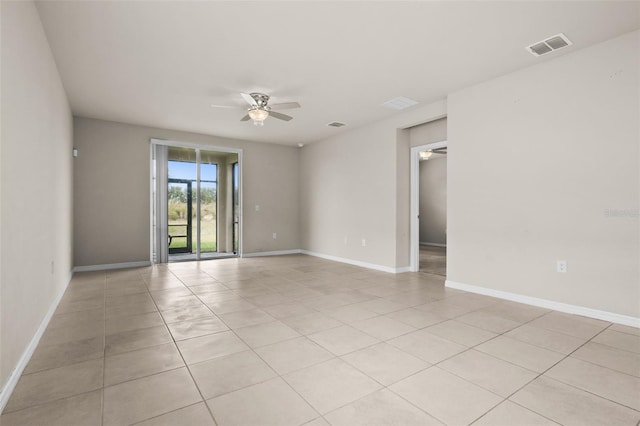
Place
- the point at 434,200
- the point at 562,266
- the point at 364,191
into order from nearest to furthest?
the point at 562,266
the point at 364,191
the point at 434,200

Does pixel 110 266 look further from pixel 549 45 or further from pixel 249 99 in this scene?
pixel 549 45

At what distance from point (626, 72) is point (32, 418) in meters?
5.24

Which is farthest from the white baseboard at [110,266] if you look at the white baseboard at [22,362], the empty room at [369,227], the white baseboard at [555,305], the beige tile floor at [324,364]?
the white baseboard at [555,305]

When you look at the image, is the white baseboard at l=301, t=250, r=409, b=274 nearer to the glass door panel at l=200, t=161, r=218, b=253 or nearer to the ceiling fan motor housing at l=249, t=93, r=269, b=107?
the glass door panel at l=200, t=161, r=218, b=253

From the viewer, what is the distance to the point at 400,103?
4.87 metres

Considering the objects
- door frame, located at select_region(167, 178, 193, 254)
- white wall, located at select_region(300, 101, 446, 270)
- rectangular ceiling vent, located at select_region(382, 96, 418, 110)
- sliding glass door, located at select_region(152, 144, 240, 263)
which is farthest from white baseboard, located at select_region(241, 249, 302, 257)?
rectangular ceiling vent, located at select_region(382, 96, 418, 110)

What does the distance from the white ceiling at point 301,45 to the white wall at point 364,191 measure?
3.26ft

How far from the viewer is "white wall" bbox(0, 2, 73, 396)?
1.87 meters

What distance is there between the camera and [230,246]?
26.0 ft

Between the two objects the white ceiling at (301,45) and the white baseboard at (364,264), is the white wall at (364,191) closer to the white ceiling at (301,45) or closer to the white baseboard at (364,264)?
the white baseboard at (364,264)

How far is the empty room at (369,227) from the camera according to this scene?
1863 mm

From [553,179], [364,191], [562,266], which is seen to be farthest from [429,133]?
[562,266]

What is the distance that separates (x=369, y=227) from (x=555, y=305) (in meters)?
3.20

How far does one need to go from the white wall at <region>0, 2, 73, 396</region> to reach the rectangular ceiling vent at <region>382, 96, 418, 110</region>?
4.12 meters
